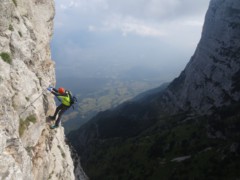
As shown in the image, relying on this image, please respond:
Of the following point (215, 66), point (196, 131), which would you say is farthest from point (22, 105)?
point (215, 66)

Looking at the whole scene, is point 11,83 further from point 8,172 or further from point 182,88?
point 182,88

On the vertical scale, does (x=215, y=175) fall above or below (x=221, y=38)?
below

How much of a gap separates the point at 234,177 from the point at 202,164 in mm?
17990

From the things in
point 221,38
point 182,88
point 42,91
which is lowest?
point 182,88

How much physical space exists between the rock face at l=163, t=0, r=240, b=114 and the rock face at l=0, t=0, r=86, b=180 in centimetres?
10590

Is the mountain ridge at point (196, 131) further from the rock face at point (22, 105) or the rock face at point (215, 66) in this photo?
the rock face at point (22, 105)

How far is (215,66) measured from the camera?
158 m

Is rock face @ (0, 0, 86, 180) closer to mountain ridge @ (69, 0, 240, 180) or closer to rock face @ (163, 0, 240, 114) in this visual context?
mountain ridge @ (69, 0, 240, 180)

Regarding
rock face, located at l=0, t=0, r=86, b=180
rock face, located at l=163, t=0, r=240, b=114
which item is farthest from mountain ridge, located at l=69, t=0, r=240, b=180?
rock face, located at l=0, t=0, r=86, b=180

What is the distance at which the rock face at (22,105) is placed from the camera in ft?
82.6

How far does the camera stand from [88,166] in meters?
146

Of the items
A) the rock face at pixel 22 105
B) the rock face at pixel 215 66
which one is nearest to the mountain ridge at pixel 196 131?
the rock face at pixel 215 66

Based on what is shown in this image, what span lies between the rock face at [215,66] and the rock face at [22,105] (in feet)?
347

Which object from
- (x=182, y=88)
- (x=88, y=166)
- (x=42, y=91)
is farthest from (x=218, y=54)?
(x=42, y=91)
